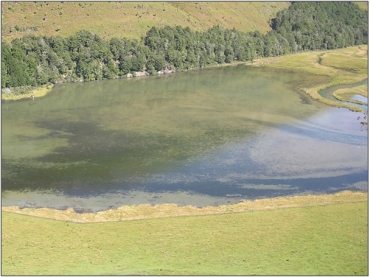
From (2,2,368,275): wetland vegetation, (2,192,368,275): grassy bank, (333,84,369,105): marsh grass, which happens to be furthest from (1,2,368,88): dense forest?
(2,192,368,275): grassy bank

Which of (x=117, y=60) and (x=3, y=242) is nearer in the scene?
(x=3, y=242)

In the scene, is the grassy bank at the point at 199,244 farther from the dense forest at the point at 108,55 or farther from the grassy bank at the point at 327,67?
the dense forest at the point at 108,55

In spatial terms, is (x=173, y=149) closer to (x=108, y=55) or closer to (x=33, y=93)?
(x=33, y=93)

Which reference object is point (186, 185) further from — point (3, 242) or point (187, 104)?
point (187, 104)

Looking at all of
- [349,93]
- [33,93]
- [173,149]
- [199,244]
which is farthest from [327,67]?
[199,244]

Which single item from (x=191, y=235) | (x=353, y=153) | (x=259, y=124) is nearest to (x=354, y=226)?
(x=191, y=235)

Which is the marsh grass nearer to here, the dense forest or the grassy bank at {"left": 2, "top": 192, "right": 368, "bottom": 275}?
the dense forest
